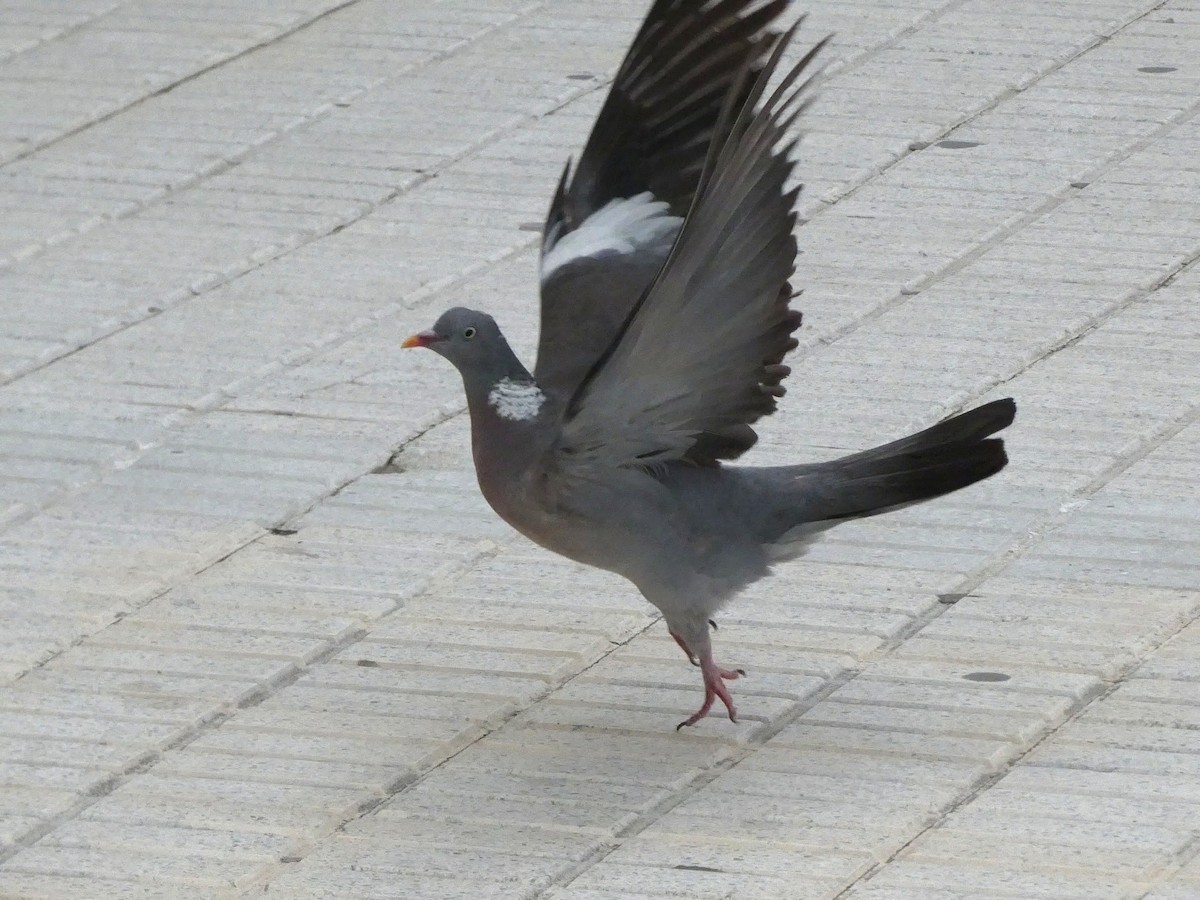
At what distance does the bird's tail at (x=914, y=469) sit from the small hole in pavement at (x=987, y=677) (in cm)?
38

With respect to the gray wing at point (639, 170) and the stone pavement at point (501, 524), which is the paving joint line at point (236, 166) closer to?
the stone pavement at point (501, 524)

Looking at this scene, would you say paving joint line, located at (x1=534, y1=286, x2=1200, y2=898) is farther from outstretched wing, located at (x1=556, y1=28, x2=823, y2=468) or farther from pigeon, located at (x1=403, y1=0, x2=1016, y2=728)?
outstretched wing, located at (x1=556, y1=28, x2=823, y2=468)

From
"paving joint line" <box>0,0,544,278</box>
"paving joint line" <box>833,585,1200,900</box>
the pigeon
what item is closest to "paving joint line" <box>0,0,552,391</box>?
"paving joint line" <box>0,0,544,278</box>

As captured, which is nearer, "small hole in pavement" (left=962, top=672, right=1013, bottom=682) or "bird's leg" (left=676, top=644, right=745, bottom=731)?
"bird's leg" (left=676, top=644, right=745, bottom=731)

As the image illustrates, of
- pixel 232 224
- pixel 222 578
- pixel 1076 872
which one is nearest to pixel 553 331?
pixel 222 578

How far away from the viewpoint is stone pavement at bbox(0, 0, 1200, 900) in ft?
13.6

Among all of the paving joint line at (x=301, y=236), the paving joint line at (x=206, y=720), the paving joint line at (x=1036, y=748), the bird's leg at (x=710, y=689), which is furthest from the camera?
the paving joint line at (x=301, y=236)

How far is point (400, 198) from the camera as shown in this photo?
7285 mm

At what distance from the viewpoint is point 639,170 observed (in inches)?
192

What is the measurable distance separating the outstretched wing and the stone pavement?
600mm

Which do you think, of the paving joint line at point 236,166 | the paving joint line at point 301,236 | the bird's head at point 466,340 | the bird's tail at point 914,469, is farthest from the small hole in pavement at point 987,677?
the paving joint line at point 236,166

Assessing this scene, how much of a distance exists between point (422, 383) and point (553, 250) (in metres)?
1.35

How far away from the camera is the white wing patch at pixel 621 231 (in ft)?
15.8

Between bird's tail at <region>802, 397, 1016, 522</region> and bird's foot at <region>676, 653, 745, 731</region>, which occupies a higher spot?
bird's tail at <region>802, 397, 1016, 522</region>
